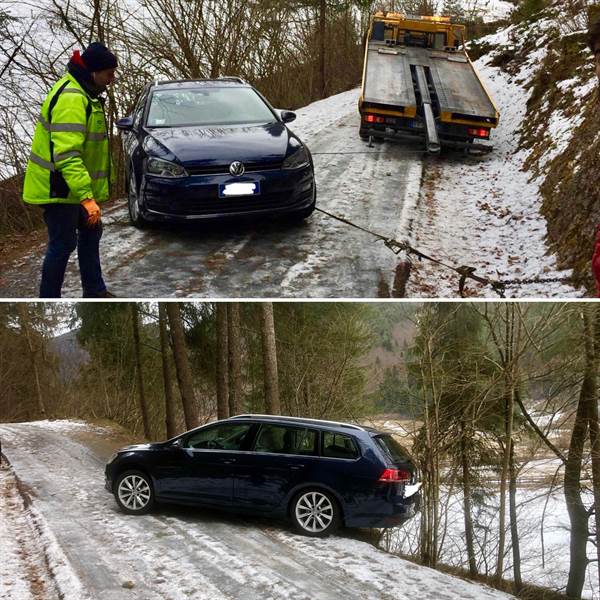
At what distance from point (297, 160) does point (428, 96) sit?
740 cm

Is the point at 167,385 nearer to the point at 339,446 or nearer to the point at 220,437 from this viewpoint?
the point at 220,437

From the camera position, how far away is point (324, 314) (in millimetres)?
18391

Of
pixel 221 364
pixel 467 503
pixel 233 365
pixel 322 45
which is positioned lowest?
pixel 467 503

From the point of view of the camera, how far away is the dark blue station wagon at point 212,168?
8.55 m

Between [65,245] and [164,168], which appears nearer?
[65,245]

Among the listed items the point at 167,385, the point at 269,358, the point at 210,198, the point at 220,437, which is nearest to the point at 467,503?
the point at 269,358

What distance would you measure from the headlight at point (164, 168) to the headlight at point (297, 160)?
1.26m

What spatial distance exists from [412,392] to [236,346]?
477 cm

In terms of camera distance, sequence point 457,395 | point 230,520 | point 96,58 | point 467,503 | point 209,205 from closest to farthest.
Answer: point 96,58 → point 230,520 → point 209,205 → point 457,395 → point 467,503

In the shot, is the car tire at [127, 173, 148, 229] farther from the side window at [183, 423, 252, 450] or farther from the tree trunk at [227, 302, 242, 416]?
the tree trunk at [227, 302, 242, 416]

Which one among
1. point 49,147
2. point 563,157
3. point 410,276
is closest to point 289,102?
point 563,157

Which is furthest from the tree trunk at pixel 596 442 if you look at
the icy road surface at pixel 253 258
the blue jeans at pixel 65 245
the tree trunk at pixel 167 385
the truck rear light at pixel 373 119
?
the blue jeans at pixel 65 245

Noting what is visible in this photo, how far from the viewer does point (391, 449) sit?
7953mm

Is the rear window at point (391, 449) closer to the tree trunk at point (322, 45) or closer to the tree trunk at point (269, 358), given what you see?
the tree trunk at point (269, 358)
